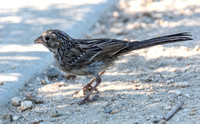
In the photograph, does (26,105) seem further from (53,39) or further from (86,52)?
(86,52)

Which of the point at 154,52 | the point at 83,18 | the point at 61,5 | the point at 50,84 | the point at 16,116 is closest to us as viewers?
the point at 16,116

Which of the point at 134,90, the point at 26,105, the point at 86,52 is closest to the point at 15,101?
the point at 26,105

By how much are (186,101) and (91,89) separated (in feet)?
4.84

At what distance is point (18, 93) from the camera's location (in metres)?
5.27

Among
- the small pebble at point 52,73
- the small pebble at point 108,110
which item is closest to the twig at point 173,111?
the small pebble at point 108,110

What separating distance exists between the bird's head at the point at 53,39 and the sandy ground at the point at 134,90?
0.76m

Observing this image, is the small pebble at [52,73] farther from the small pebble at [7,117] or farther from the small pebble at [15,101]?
the small pebble at [7,117]

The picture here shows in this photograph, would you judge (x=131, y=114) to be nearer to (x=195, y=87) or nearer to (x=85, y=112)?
(x=85, y=112)

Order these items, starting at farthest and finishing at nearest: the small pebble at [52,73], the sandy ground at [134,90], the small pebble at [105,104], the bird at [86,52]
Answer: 1. the small pebble at [52,73]
2. the bird at [86,52]
3. the small pebble at [105,104]
4. the sandy ground at [134,90]

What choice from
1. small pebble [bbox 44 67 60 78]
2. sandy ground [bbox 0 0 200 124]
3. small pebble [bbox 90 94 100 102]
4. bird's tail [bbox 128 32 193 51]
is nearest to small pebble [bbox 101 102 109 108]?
sandy ground [bbox 0 0 200 124]

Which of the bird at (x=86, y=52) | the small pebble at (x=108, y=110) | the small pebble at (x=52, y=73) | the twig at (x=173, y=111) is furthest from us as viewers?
the small pebble at (x=52, y=73)

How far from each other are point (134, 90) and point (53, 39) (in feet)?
5.01

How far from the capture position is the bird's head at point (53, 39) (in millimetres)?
5117

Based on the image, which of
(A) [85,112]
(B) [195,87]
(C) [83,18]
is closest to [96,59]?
(A) [85,112]
